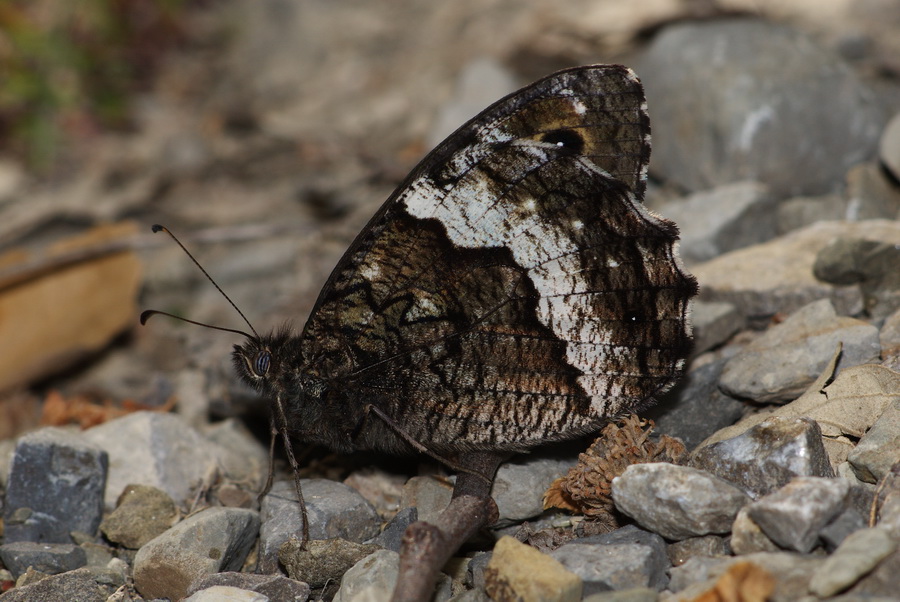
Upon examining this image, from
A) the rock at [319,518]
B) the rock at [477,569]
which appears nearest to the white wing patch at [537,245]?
the rock at [477,569]

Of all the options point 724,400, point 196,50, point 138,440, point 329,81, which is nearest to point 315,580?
point 138,440

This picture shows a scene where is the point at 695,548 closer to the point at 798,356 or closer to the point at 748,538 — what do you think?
the point at 748,538

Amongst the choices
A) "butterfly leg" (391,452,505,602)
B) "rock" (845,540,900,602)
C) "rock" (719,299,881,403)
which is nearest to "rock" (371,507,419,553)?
"butterfly leg" (391,452,505,602)

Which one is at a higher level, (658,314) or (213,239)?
(213,239)

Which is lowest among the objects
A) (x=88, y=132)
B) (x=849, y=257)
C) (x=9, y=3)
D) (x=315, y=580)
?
(x=315, y=580)

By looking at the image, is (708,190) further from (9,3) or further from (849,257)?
(9,3)

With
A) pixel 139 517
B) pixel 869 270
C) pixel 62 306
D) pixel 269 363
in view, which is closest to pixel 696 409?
pixel 869 270
